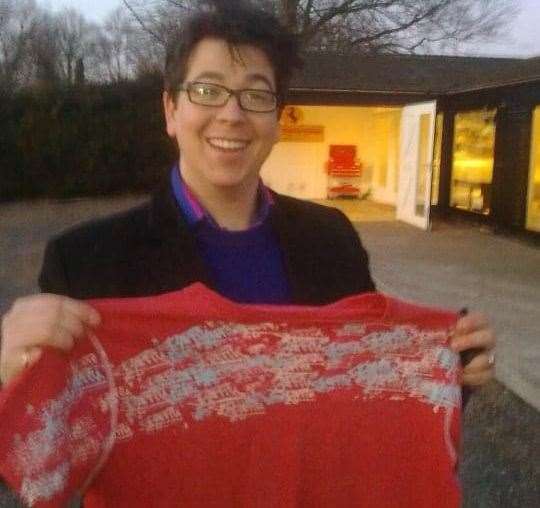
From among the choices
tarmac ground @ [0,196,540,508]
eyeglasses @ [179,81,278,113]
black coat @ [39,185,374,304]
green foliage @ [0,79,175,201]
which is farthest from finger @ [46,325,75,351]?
green foliage @ [0,79,175,201]

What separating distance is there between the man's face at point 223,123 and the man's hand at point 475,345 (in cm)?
71

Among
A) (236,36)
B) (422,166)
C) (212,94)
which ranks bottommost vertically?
(422,166)

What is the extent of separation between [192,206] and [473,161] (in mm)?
13502

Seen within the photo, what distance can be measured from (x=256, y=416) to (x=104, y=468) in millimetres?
392

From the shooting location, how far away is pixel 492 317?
7312 mm

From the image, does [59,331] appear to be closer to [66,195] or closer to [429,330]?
[429,330]

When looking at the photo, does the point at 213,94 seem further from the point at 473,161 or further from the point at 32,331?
the point at 473,161

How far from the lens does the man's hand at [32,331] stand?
148 centimetres

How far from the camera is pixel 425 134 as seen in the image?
1446 centimetres

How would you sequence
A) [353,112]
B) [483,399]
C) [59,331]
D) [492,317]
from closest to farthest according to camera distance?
[59,331] < [483,399] < [492,317] < [353,112]

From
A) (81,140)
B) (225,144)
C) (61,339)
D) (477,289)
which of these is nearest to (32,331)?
(61,339)

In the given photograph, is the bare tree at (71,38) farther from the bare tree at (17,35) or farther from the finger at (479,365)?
the finger at (479,365)

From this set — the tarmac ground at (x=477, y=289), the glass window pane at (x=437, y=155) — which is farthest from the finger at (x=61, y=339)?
the glass window pane at (x=437, y=155)

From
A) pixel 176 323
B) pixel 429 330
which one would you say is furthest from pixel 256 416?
pixel 429 330
